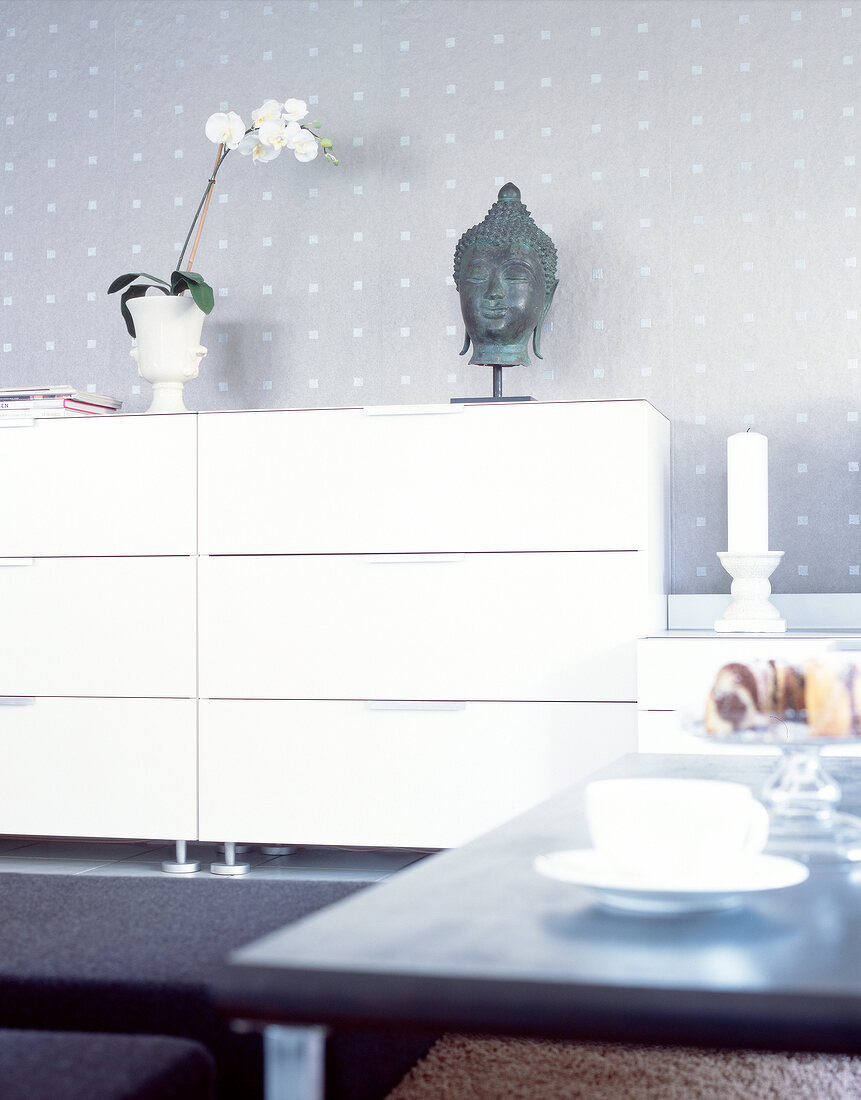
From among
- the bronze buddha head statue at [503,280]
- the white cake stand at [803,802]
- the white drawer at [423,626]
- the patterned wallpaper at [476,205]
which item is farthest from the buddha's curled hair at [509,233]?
the white cake stand at [803,802]

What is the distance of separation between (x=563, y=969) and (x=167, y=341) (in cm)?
269

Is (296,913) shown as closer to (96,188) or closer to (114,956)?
(114,956)

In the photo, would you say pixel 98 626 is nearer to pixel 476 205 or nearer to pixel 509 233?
pixel 509 233

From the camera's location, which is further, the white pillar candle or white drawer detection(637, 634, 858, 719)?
the white pillar candle

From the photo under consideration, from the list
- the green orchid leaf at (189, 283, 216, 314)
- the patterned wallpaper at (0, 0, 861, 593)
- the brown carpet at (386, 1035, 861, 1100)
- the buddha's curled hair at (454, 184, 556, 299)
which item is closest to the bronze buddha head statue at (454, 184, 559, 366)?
the buddha's curled hair at (454, 184, 556, 299)

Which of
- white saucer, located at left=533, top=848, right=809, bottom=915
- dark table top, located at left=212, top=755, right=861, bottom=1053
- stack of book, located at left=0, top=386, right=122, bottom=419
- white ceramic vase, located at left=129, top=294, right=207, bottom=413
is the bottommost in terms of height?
dark table top, located at left=212, top=755, right=861, bottom=1053

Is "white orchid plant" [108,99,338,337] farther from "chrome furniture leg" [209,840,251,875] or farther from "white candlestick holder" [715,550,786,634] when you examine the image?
"white candlestick holder" [715,550,786,634]

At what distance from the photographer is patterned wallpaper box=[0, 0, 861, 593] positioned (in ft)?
10.4

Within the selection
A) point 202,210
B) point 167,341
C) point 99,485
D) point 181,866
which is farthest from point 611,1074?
point 202,210

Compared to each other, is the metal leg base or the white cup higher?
the white cup

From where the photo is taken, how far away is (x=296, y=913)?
145 cm

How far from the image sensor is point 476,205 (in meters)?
3.36

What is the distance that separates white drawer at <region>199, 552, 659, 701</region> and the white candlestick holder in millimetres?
275

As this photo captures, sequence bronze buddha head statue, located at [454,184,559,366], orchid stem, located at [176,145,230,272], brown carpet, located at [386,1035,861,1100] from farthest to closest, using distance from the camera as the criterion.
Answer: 1. orchid stem, located at [176,145,230,272]
2. bronze buddha head statue, located at [454,184,559,366]
3. brown carpet, located at [386,1035,861,1100]
